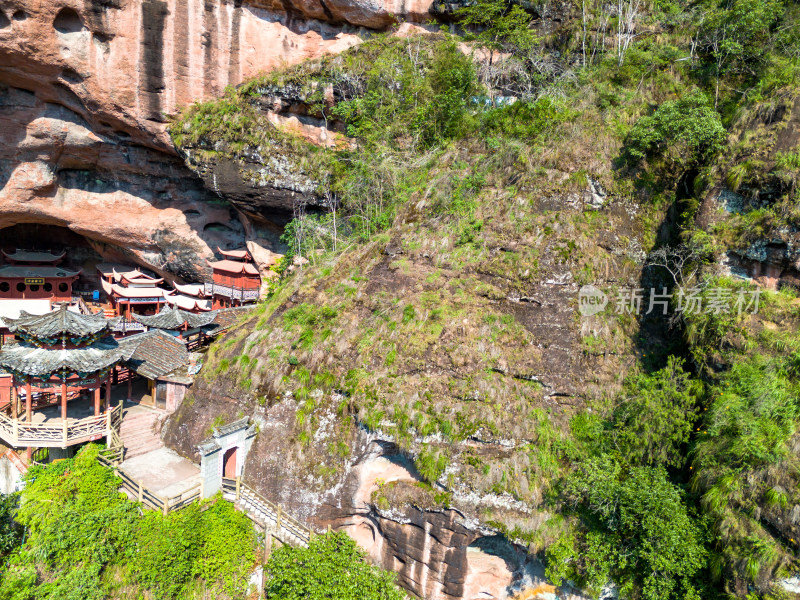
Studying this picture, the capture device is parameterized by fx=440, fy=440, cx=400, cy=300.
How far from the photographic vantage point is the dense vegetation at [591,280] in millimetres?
10367

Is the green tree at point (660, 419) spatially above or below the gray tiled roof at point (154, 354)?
above

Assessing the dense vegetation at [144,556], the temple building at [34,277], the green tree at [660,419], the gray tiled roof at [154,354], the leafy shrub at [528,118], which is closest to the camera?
the dense vegetation at [144,556]

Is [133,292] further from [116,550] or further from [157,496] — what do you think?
[116,550]

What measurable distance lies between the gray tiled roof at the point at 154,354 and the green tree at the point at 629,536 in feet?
50.0

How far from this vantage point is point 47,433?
44.8 feet

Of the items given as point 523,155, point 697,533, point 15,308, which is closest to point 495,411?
point 697,533

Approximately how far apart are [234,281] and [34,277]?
1247 cm

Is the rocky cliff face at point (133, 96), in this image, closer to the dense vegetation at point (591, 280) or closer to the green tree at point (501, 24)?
the green tree at point (501, 24)

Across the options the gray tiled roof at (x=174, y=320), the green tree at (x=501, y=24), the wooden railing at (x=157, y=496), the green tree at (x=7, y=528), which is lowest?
the green tree at (x=7, y=528)

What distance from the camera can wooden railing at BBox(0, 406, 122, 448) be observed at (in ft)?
44.4

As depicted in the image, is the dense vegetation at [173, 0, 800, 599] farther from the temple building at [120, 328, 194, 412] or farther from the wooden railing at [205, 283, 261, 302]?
the wooden railing at [205, 283, 261, 302]

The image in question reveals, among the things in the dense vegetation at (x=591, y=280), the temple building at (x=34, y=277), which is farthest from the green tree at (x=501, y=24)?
the temple building at (x=34, y=277)

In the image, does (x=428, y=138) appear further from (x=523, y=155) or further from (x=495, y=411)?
(x=495, y=411)

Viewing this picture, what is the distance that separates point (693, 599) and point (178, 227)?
103 ft
